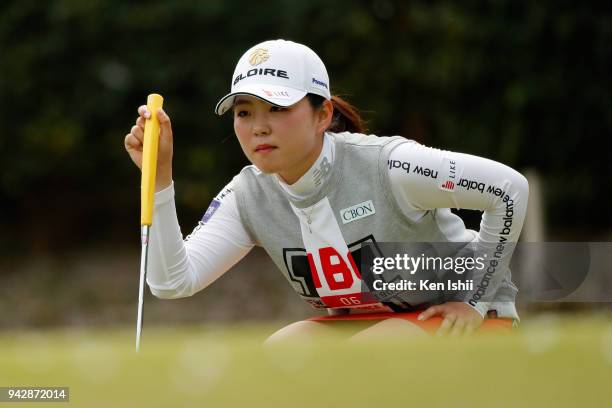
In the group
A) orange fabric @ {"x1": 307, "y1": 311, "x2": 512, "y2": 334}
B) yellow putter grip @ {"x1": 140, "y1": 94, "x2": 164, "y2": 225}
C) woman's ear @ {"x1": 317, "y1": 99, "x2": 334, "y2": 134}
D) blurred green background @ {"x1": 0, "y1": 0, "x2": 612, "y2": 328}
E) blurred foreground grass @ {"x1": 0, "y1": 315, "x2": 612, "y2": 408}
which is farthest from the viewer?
blurred green background @ {"x1": 0, "y1": 0, "x2": 612, "y2": 328}

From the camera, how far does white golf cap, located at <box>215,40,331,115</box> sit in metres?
3.77

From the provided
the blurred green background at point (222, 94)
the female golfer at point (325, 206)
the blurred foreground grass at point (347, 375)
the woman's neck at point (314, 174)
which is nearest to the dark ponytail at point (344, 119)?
the female golfer at point (325, 206)

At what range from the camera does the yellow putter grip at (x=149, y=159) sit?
371 centimetres

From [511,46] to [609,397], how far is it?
8926mm

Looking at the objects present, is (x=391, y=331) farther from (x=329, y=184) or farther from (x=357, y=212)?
(x=329, y=184)

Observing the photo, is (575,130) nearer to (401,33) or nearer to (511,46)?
(511,46)

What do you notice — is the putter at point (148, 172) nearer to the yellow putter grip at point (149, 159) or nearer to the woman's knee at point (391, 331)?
the yellow putter grip at point (149, 159)

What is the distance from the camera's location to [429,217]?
396 cm

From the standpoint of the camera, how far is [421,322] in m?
3.87

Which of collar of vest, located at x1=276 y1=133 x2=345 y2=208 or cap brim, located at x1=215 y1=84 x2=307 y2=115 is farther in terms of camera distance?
collar of vest, located at x1=276 y1=133 x2=345 y2=208

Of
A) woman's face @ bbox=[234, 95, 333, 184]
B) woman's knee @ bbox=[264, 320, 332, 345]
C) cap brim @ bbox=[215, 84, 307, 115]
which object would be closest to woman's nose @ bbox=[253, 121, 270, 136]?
woman's face @ bbox=[234, 95, 333, 184]

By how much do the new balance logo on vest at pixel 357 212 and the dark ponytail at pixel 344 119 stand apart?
0.37 metres

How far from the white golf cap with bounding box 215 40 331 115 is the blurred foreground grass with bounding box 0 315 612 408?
99 centimetres

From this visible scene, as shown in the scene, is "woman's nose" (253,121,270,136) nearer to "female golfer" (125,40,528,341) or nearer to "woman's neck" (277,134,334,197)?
"female golfer" (125,40,528,341)
